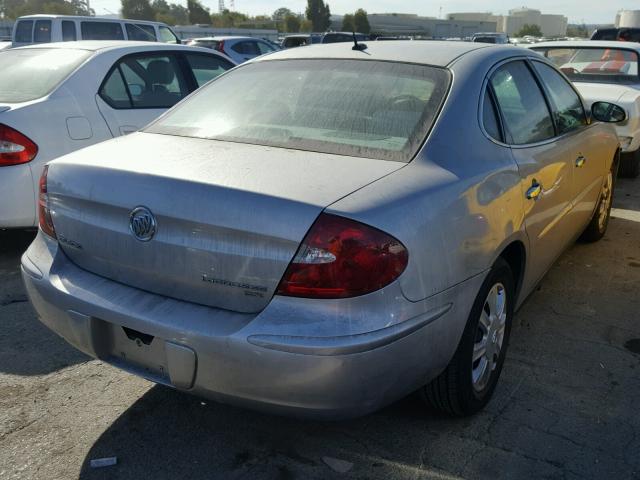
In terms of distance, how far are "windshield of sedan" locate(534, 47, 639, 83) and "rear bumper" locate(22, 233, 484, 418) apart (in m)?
6.43

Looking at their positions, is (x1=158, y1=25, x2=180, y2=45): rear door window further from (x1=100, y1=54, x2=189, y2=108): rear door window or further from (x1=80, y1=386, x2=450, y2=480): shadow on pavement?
(x1=80, y1=386, x2=450, y2=480): shadow on pavement

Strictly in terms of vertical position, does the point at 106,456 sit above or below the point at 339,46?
below

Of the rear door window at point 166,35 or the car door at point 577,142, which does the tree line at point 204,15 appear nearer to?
the rear door window at point 166,35

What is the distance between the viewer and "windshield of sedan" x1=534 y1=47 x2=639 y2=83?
795 centimetres

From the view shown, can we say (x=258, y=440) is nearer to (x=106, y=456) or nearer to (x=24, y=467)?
(x=106, y=456)

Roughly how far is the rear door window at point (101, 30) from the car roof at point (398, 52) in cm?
1311

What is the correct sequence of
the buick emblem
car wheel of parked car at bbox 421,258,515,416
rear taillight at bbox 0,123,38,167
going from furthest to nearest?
rear taillight at bbox 0,123,38,167, car wheel of parked car at bbox 421,258,515,416, the buick emblem

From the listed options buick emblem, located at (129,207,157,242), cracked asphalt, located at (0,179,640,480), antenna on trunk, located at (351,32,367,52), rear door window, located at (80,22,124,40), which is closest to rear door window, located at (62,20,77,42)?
rear door window, located at (80,22,124,40)

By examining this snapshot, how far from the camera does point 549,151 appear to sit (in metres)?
3.46

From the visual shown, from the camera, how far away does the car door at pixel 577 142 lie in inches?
153

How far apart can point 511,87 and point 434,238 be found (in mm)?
1421

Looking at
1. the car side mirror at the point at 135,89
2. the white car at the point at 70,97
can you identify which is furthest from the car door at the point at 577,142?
the car side mirror at the point at 135,89

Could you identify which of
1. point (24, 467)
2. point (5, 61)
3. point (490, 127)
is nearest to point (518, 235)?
point (490, 127)

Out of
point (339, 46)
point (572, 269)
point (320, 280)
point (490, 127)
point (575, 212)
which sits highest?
point (339, 46)
